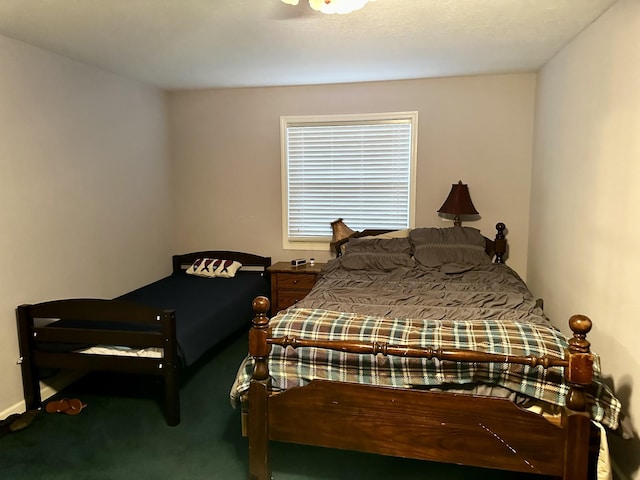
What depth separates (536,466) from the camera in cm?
162

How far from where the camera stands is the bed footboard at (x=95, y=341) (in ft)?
8.19

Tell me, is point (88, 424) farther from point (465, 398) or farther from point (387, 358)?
point (465, 398)

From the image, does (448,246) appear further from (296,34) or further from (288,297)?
(296,34)

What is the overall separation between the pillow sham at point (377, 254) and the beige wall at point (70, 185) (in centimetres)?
181

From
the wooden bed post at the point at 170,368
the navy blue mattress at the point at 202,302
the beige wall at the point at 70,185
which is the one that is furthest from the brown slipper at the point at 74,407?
the navy blue mattress at the point at 202,302

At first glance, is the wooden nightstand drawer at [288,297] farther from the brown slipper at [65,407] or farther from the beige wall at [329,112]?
the brown slipper at [65,407]

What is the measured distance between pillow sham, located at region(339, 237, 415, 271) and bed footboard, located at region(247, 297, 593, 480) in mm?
1787

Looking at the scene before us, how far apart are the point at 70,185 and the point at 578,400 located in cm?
316

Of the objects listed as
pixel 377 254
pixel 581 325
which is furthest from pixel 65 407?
pixel 581 325

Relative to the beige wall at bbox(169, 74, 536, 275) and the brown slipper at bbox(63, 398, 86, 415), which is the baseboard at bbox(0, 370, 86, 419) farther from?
the beige wall at bbox(169, 74, 536, 275)

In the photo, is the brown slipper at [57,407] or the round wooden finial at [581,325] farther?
the brown slipper at [57,407]

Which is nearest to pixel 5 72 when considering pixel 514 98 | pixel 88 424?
pixel 88 424

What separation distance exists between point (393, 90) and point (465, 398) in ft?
9.85

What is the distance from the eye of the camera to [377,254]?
3631mm
